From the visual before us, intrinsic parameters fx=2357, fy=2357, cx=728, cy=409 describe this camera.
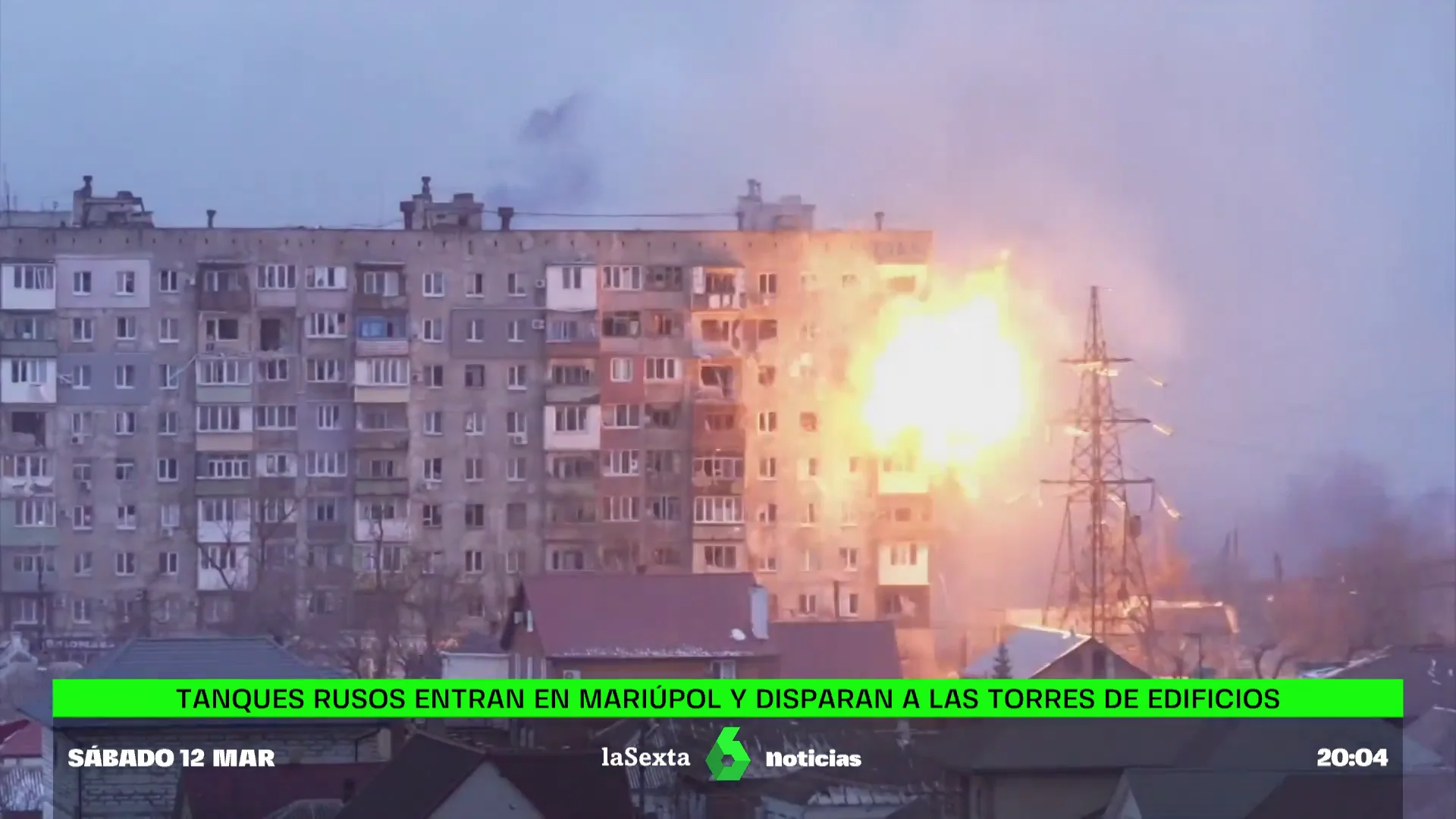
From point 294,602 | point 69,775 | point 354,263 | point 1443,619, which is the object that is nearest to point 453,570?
point 294,602

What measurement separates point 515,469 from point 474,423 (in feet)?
1.76

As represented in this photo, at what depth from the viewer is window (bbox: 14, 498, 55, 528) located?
19.5m

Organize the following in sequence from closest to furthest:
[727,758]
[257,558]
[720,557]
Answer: [727,758]
[720,557]
[257,558]

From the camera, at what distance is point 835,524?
18797mm

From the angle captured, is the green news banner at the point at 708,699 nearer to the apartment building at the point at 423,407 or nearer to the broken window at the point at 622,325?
the apartment building at the point at 423,407

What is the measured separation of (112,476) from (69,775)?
34.6ft

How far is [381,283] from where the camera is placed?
19.5 m

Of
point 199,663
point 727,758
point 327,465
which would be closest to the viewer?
point 727,758

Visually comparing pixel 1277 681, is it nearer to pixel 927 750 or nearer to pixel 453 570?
pixel 927 750

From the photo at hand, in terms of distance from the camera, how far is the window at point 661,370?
19.4m

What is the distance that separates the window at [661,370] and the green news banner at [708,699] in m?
9.25

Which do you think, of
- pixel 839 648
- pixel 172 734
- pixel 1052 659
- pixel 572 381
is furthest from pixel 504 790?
pixel 572 381

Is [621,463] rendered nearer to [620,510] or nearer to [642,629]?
[620,510]

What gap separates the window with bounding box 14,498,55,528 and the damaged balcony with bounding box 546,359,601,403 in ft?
13.8
